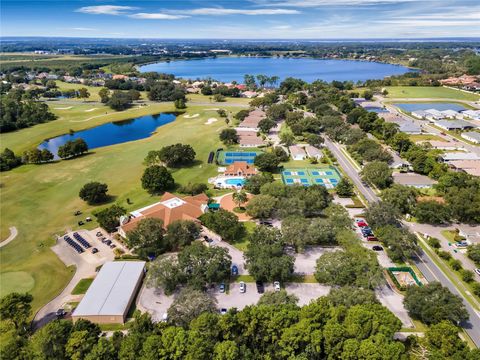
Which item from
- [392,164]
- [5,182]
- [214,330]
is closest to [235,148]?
[392,164]

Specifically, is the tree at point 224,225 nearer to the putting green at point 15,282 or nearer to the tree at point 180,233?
the tree at point 180,233

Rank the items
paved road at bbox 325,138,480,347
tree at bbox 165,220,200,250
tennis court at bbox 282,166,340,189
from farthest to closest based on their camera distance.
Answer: tennis court at bbox 282,166,340,189 < tree at bbox 165,220,200,250 < paved road at bbox 325,138,480,347

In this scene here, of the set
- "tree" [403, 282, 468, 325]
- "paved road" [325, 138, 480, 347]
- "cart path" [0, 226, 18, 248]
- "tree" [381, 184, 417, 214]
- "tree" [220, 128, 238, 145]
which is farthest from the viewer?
"tree" [220, 128, 238, 145]

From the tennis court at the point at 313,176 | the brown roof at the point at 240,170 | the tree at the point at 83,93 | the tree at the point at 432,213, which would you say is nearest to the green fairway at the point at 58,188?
the brown roof at the point at 240,170

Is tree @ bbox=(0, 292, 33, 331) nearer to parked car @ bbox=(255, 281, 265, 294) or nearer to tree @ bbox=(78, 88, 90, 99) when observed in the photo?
parked car @ bbox=(255, 281, 265, 294)

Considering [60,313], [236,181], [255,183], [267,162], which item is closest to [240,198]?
[255,183]

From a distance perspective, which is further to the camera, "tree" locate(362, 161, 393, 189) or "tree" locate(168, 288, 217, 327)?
"tree" locate(362, 161, 393, 189)

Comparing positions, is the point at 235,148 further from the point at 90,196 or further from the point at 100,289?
the point at 100,289

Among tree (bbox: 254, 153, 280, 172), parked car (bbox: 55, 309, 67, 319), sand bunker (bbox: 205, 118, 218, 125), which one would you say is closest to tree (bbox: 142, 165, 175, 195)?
tree (bbox: 254, 153, 280, 172)
